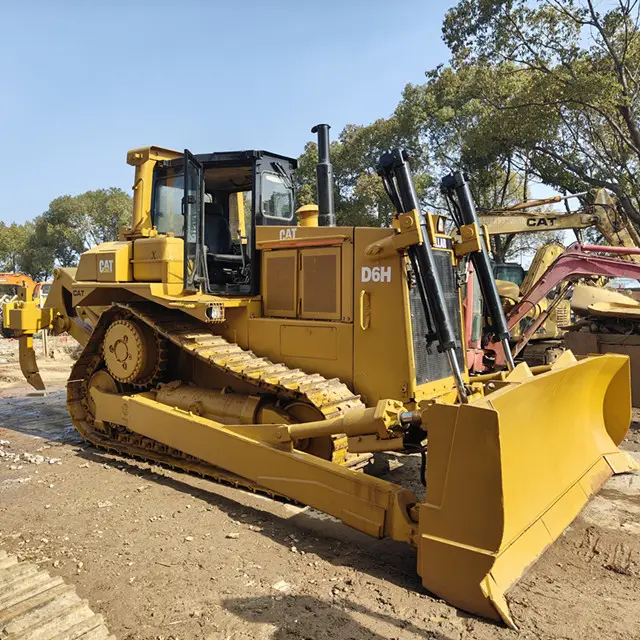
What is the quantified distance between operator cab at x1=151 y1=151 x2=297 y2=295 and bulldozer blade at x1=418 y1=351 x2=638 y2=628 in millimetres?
3149

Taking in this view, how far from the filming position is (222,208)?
22.7 feet

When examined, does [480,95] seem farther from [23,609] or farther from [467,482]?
[23,609]

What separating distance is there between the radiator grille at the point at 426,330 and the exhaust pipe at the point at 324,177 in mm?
1269

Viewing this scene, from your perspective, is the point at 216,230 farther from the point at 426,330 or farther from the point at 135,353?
the point at 426,330

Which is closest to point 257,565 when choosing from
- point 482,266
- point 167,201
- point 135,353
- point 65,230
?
point 135,353

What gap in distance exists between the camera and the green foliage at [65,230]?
41.3 meters

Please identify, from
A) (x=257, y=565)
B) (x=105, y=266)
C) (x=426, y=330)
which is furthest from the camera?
(x=105, y=266)

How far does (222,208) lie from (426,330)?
3.21 meters

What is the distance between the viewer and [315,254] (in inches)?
214

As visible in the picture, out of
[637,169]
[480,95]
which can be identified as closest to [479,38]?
[480,95]

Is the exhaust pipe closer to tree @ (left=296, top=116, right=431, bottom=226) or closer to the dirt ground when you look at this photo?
the dirt ground

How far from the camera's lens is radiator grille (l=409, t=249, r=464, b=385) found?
16.2 feet

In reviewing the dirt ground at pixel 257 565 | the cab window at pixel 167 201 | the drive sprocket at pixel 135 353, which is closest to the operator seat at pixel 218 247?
the cab window at pixel 167 201

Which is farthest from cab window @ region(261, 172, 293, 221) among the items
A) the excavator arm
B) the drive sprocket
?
the excavator arm
